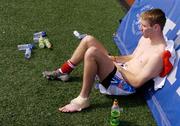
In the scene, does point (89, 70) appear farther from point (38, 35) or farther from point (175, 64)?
point (38, 35)

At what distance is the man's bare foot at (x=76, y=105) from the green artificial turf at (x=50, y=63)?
63 mm

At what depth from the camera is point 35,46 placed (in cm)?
589

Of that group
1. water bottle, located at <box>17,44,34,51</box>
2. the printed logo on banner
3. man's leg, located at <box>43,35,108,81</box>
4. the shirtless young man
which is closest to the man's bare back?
the shirtless young man

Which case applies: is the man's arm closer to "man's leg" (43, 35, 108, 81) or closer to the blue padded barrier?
the blue padded barrier

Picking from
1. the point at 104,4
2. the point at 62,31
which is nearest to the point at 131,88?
the point at 62,31

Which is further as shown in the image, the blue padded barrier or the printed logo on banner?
the printed logo on banner

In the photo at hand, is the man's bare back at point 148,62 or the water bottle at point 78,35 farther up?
the man's bare back at point 148,62

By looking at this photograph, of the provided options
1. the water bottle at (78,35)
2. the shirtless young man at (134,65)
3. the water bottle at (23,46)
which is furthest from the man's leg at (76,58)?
the water bottle at (78,35)

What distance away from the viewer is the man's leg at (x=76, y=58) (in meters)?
4.77

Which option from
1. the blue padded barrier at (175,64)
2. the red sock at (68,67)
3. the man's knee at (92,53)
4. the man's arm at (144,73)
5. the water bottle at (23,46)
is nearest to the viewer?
the blue padded barrier at (175,64)

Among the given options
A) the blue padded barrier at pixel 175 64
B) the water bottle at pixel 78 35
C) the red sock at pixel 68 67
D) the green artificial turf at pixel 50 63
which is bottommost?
Answer: the green artificial turf at pixel 50 63

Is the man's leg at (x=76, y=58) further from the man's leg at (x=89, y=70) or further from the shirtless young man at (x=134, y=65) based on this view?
the man's leg at (x=89, y=70)

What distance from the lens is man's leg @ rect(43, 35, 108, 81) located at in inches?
188

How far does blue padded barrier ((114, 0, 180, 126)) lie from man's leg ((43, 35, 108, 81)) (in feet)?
2.62
